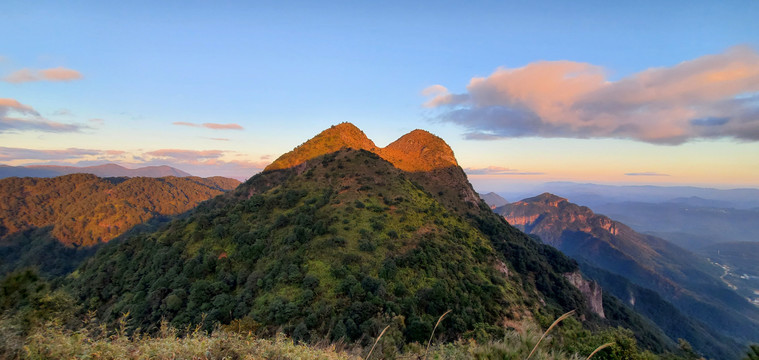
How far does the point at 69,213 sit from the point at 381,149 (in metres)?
175

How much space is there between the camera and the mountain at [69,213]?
118875mm

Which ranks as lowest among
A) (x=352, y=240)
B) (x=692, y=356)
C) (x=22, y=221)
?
(x=22, y=221)

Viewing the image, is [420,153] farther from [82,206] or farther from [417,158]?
[82,206]

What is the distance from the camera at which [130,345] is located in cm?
675

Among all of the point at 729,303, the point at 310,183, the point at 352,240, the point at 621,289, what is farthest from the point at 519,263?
the point at 729,303

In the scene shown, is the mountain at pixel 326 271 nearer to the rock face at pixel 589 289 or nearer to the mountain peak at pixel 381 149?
the rock face at pixel 589 289

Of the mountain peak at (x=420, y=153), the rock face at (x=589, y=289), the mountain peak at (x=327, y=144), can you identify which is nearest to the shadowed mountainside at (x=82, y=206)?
the mountain peak at (x=327, y=144)

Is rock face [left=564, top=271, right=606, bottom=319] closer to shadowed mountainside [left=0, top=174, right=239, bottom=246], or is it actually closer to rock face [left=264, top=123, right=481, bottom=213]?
rock face [left=264, top=123, right=481, bottom=213]

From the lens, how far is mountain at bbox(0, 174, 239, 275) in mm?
118875

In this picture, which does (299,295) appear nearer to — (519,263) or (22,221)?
(519,263)

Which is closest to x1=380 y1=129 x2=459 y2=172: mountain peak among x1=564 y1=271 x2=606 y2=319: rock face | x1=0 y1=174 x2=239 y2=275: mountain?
x1=564 y1=271 x2=606 y2=319: rock face

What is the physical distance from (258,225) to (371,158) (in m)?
33.0

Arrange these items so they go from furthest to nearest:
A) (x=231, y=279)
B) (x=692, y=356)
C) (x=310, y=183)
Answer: (x=310, y=183) → (x=231, y=279) → (x=692, y=356)

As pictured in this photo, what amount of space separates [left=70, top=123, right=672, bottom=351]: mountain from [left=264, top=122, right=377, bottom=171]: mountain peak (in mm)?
30701
